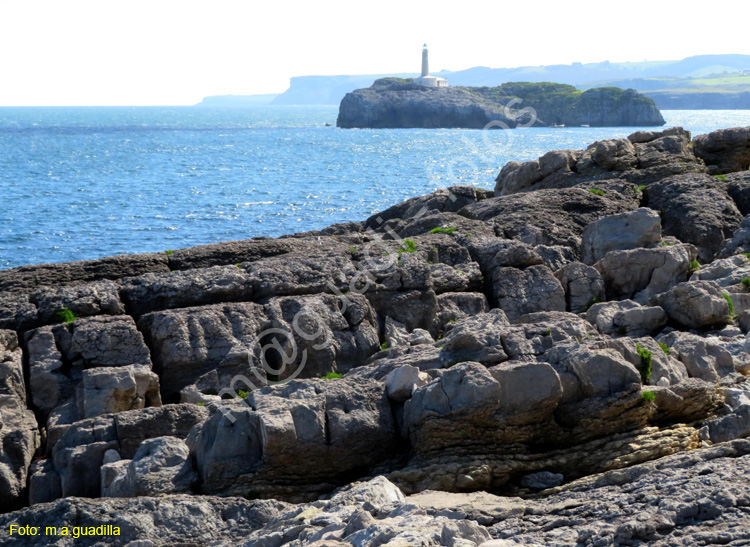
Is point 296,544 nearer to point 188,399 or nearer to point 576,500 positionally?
point 576,500

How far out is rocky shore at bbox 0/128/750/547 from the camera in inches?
372

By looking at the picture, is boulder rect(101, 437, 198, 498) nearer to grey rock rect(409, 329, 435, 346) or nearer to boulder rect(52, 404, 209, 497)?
boulder rect(52, 404, 209, 497)

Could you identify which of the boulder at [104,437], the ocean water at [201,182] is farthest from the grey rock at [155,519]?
the ocean water at [201,182]

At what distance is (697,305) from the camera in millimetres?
15836

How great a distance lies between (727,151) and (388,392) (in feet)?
63.0

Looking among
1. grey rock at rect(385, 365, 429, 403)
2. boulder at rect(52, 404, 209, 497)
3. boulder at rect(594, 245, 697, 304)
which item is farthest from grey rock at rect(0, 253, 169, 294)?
boulder at rect(594, 245, 697, 304)

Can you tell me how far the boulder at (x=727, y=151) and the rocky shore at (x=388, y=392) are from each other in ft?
19.7

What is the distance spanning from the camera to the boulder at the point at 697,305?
51.9 ft

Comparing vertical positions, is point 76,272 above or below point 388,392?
above

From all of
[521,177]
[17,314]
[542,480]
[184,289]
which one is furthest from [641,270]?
[17,314]

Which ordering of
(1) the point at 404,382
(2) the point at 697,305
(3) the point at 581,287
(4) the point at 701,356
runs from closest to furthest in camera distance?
(1) the point at 404,382 < (4) the point at 701,356 < (2) the point at 697,305 < (3) the point at 581,287

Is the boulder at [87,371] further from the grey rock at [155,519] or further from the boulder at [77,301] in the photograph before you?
the grey rock at [155,519]

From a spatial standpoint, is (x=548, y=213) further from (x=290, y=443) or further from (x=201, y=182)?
(x=201, y=182)

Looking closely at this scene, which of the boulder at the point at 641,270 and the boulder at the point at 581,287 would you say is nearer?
the boulder at the point at 581,287
